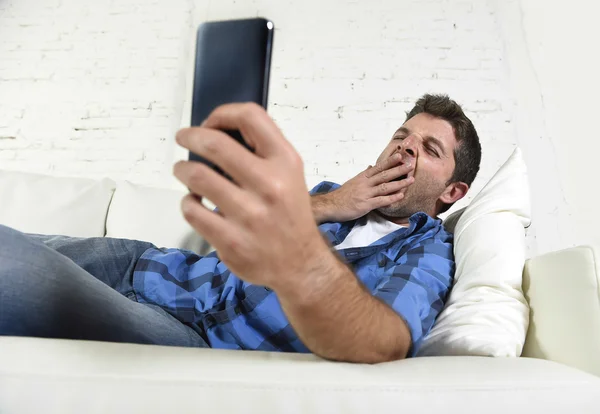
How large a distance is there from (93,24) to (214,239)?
2.58 m

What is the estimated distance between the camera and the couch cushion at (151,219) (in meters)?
1.41

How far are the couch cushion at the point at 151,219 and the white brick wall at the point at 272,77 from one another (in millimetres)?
799

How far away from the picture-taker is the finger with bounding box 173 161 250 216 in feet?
→ 1.26

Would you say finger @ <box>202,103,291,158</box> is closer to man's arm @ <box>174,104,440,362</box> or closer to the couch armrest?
man's arm @ <box>174,104,440,362</box>

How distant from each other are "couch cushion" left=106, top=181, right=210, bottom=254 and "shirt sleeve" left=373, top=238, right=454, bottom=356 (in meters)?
0.70

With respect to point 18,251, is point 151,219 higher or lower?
lower

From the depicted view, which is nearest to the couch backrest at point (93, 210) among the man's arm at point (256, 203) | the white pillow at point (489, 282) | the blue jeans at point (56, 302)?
the blue jeans at point (56, 302)

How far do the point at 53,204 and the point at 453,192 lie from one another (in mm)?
1181

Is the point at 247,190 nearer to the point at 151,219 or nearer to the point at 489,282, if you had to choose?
the point at 489,282

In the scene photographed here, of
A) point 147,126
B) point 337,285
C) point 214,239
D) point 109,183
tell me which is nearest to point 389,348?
point 337,285

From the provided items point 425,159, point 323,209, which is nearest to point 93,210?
point 323,209

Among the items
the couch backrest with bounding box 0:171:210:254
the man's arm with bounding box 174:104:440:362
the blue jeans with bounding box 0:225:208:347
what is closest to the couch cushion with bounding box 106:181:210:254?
the couch backrest with bounding box 0:171:210:254

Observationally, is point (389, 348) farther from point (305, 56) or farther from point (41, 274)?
point (305, 56)

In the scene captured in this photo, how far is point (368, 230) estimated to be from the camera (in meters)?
1.14
